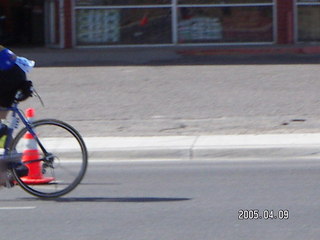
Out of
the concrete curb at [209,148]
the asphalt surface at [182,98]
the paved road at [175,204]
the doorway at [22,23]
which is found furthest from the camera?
the doorway at [22,23]

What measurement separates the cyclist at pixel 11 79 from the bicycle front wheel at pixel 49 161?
37 centimetres

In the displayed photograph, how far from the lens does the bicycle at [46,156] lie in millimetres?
7812

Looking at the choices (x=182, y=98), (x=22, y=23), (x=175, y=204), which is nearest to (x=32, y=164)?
(x=175, y=204)

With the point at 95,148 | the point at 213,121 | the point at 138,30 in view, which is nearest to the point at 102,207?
the point at 95,148

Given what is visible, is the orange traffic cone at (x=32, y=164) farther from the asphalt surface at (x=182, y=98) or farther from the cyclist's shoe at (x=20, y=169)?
the asphalt surface at (x=182, y=98)

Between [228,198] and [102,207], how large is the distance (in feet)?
4.23

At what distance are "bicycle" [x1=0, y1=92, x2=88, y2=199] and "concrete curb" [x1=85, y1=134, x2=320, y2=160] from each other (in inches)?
105

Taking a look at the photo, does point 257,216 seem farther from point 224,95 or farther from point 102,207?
point 224,95

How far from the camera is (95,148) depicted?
36.9 ft

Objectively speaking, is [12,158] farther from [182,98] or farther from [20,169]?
[182,98]

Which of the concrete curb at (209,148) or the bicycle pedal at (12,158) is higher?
the bicycle pedal at (12,158)

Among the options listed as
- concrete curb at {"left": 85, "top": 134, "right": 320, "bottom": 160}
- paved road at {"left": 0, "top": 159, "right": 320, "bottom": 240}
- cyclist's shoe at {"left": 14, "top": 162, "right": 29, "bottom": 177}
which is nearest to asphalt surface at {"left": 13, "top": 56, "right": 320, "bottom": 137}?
concrete curb at {"left": 85, "top": 134, "right": 320, "bottom": 160}

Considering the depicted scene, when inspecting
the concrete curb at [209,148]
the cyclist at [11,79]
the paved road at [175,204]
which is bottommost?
the concrete curb at [209,148]

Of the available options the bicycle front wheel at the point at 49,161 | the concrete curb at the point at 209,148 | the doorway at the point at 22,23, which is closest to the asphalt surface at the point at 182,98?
the concrete curb at the point at 209,148
